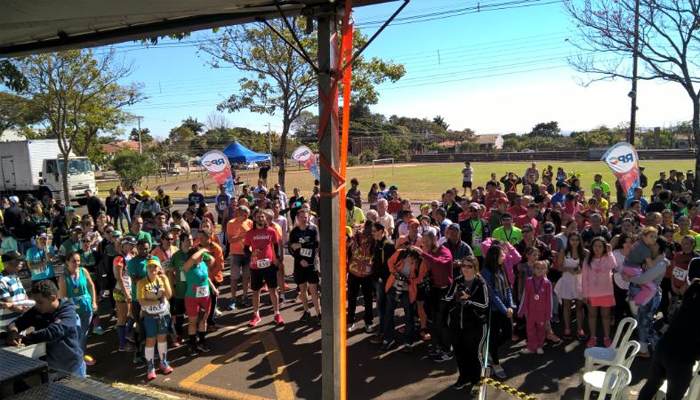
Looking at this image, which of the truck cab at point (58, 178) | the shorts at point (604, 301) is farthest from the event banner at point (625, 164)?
the truck cab at point (58, 178)

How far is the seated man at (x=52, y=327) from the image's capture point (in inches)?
169

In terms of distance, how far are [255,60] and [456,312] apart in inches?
574

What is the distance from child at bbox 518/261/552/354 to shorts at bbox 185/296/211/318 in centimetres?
453

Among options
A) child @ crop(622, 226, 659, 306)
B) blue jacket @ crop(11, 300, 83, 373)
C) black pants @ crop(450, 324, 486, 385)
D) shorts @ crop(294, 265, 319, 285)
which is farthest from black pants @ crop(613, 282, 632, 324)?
blue jacket @ crop(11, 300, 83, 373)

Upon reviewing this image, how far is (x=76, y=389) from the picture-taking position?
1483 mm

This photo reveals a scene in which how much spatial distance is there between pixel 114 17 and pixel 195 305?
415cm

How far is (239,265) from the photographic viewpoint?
8266mm

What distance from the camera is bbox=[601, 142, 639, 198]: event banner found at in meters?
10.5

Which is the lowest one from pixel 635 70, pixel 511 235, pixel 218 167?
pixel 511 235

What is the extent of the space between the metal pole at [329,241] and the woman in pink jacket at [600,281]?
4.55 metres

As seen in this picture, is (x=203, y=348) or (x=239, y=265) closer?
(x=203, y=348)

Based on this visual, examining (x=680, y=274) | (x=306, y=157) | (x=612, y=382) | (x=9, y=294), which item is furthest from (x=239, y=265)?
(x=306, y=157)

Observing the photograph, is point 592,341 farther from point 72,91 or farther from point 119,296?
point 72,91

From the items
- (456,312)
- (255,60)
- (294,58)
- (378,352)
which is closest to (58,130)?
(255,60)
